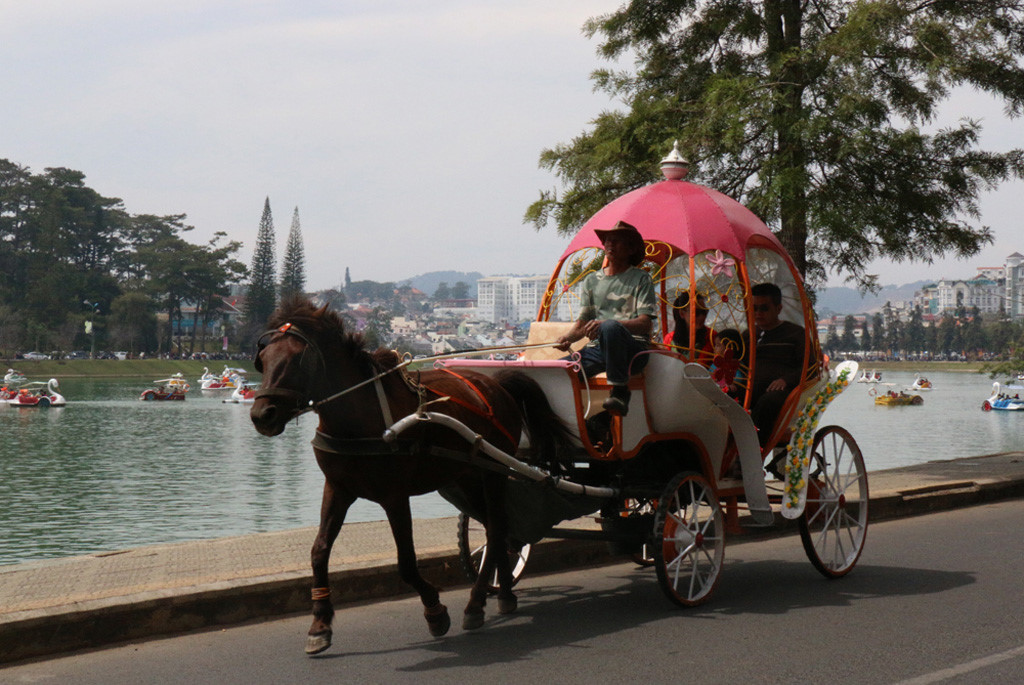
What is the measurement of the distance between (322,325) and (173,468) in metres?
26.9

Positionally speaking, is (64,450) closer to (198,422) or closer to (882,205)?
(198,422)

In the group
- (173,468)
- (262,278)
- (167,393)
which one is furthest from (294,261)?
(173,468)

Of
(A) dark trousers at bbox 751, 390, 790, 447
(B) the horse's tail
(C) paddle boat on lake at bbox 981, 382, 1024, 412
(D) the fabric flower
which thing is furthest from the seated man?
(C) paddle boat on lake at bbox 981, 382, 1024, 412

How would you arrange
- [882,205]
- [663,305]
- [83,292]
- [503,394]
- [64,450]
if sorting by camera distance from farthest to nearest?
1. [83,292]
2. [64,450]
3. [882,205]
4. [663,305]
5. [503,394]

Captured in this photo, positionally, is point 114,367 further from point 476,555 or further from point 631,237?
point 631,237

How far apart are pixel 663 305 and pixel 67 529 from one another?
1478 centimetres

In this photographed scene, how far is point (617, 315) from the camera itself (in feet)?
24.4

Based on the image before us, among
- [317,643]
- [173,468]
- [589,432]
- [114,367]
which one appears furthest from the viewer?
[114,367]

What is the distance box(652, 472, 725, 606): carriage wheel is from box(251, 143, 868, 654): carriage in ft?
0.04

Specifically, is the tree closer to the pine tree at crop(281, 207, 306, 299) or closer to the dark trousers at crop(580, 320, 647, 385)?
the dark trousers at crop(580, 320, 647, 385)

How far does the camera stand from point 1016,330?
148m

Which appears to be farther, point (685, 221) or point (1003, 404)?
point (1003, 404)

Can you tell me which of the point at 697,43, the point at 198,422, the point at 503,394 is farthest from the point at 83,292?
the point at 503,394

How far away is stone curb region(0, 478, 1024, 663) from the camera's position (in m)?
6.12
